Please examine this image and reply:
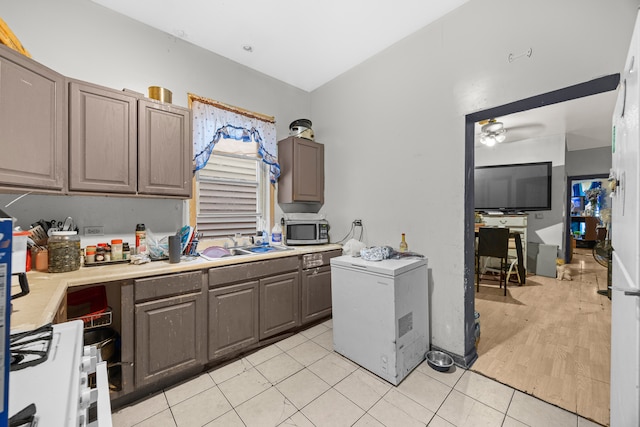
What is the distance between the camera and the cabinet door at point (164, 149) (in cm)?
199

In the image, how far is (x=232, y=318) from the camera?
2092 millimetres

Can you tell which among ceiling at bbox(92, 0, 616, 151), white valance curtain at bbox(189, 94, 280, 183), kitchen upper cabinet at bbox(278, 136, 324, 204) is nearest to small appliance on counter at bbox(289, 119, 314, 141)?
kitchen upper cabinet at bbox(278, 136, 324, 204)

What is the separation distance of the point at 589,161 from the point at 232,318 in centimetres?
824

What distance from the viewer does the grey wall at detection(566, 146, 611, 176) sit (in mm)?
5617

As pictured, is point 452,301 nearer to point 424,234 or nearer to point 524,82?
point 424,234

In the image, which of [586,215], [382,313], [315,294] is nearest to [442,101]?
[382,313]

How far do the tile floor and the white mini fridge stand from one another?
0.45 feet

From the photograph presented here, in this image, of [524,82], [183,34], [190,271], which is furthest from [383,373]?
[183,34]

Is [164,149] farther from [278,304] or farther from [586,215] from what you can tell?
[586,215]

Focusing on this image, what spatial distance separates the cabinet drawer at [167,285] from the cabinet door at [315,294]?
1072mm

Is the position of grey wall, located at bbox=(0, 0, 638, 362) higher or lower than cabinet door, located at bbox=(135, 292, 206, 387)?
higher

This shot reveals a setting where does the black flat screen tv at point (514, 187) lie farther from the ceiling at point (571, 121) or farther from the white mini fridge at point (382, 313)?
the white mini fridge at point (382, 313)

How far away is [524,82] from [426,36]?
1.00m

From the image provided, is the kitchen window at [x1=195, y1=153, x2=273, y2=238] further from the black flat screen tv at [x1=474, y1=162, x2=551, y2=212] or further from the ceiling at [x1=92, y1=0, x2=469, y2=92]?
the black flat screen tv at [x1=474, y1=162, x2=551, y2=212]
